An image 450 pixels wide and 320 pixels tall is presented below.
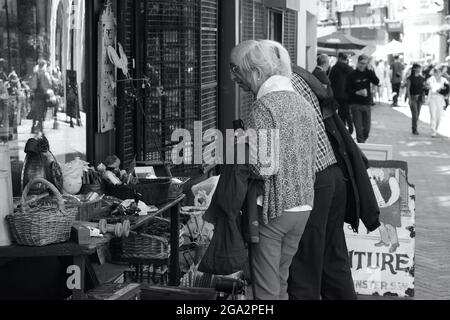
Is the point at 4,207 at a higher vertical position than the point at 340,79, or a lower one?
lower

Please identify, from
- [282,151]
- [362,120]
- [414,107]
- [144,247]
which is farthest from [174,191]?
[414,107]

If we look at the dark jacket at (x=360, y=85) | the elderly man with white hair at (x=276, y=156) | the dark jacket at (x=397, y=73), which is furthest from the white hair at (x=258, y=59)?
the dark jacket at (x=397, y=73)

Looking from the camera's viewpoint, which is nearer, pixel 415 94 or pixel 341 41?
pixel 415 94

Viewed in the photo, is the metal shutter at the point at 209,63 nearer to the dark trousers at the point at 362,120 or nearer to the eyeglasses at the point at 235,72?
the eyeglasses at the point at 235,72

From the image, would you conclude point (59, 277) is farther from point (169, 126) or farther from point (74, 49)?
point (169, 126)

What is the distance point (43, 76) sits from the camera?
5.39m

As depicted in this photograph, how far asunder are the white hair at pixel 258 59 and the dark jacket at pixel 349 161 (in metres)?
0.47

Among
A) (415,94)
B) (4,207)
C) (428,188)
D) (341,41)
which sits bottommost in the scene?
(428,188)

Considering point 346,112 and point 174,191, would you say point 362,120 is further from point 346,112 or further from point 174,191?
point 174,191

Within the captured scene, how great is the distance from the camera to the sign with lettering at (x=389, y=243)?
20.4 ft

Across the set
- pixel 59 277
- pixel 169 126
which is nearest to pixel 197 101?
pixel 169 126

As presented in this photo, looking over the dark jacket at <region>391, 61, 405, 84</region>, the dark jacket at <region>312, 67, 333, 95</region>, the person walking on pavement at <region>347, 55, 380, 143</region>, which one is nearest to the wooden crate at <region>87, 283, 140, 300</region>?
the dark jacket at <region>312, 67, 333, 95</region>

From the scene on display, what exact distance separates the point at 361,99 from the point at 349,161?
1120 centimetres

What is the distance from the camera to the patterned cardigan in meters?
4.33
